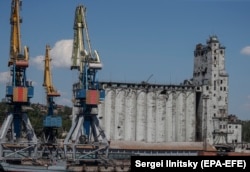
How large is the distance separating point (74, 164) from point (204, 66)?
55.9 metres

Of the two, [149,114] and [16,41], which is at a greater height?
[16,41]

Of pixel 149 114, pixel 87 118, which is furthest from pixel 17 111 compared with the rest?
pixel 149 114

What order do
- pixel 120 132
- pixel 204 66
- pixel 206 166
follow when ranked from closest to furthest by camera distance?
pixel 206 166 < pixel 120 132 < pixel 204 66

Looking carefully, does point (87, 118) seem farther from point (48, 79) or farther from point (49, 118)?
point (48, 79)

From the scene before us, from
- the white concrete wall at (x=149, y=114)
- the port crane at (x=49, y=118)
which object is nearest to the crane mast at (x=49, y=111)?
the port crane at (x=49, y=118)

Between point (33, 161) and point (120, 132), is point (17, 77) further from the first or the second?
point (120, 132)

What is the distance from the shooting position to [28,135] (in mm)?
86938

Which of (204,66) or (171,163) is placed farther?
(204,66)

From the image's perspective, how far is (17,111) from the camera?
87188 millimetres

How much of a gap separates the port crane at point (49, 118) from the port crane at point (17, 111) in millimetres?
6356

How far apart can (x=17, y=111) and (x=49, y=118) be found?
11.7 m

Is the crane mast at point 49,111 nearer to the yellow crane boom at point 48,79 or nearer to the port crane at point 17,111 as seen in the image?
the yellow crane boom at point 48,79

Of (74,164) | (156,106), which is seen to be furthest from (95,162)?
(156,106)

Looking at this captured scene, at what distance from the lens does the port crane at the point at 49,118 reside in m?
96.5
